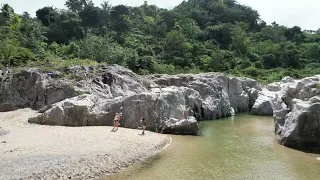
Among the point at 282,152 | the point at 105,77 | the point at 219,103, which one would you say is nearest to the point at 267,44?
the point at 219,103

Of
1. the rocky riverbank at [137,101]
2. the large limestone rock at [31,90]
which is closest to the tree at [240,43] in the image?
the rocky riverbank at [137,101]

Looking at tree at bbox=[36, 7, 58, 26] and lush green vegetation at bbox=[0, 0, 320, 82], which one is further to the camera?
tree at bbox=[36, 7, 58, 26]

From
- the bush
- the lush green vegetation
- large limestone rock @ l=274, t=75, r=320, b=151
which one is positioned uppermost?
the lush green vegetation

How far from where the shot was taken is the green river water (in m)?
15.2

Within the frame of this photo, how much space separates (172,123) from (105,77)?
32.7 feet

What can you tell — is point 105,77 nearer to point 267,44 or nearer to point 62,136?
point 62,136

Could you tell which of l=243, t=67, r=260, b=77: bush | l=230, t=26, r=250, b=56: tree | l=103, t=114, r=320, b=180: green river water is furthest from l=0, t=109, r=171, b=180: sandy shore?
l=230, t=26, r=250, b=56: tree

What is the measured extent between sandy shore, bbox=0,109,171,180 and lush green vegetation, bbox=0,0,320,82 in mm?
23323

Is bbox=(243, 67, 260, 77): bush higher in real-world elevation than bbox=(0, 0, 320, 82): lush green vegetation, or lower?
lower

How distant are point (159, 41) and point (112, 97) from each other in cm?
4479

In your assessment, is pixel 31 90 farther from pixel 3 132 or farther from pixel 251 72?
pixel 251 72

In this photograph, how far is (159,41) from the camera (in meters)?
72.3

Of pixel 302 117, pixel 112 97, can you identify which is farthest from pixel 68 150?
pixel 302 117

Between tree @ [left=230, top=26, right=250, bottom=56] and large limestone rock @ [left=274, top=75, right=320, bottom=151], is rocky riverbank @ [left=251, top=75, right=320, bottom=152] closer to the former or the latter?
large limestone rock @ [left=274, top=75, right=320, bottom=151]
